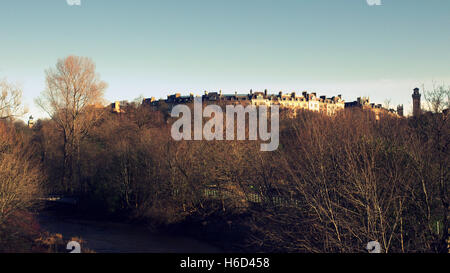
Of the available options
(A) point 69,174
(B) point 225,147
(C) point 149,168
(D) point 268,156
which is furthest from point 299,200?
(A) point 69,174

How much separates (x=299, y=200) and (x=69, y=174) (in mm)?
23515

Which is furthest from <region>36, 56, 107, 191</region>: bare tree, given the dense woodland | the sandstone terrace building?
the sandstone terrace building

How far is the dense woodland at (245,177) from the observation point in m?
12.8

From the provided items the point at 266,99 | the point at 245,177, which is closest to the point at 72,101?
the point at 245,177

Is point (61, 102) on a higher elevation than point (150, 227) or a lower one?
higher

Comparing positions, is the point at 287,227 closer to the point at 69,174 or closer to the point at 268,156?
the point at 268,156

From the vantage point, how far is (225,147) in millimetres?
26484

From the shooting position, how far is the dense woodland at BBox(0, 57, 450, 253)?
42.0 feet

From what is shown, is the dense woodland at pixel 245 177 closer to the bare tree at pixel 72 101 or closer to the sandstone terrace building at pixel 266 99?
the bare tree at pixel 72 101

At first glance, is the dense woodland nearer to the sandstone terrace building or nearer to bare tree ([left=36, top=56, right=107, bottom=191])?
bare tree ([left=36, top=56, right=107, bottom=191])

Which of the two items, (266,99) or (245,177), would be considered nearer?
(245,177)

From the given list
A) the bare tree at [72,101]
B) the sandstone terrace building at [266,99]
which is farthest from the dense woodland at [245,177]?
the sandstone terrace building at [266,99]

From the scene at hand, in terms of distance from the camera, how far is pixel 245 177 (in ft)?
81.8

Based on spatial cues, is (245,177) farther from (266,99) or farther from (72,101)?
(266,99)
